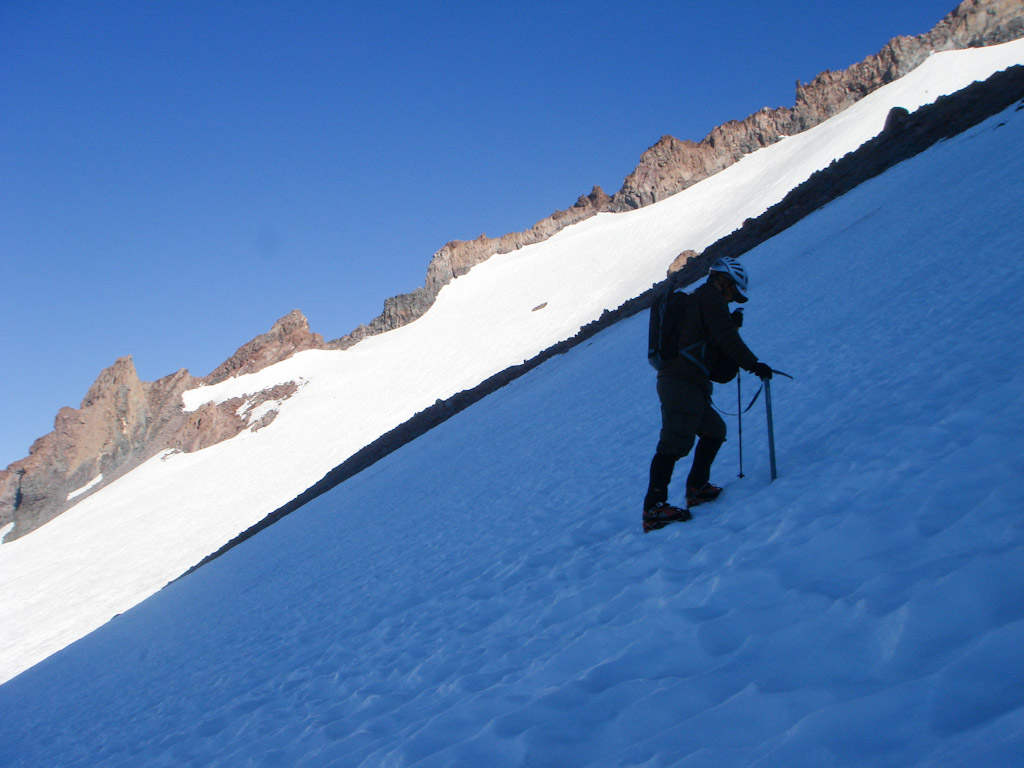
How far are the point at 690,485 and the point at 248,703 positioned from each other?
4526 mm

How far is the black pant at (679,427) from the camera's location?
5215 mm

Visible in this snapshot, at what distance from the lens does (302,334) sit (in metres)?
72.3

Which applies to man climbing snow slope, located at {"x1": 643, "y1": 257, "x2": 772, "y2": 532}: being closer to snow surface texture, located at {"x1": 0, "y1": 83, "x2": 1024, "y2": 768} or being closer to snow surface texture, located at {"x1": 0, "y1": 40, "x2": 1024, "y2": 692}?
snow surface texture, located at {"x1": 0, "y1": 83, "x2": 1024, "y2": 768}

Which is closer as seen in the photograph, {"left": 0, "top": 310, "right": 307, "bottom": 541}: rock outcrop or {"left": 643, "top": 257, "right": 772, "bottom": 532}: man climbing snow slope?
{"left": 643, "top": 257, "right": 772, "bottom": 532}: man climbing snow slope

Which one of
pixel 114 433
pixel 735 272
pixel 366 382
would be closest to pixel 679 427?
pixel 735 272

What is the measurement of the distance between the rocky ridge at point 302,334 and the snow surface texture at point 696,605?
40656 mm

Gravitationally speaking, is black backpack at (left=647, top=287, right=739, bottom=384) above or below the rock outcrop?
below

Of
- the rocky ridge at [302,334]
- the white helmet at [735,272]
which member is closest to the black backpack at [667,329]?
the white helmet at [735,272]

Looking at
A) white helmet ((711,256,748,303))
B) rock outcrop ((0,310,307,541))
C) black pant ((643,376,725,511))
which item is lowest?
black pant ((643,376,725,511))

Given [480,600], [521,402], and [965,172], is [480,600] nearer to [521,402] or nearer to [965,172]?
[521,402]

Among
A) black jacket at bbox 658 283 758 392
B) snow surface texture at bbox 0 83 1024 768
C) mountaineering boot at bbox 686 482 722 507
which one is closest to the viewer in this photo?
snow surface texture at bbox 0 83 1024 768

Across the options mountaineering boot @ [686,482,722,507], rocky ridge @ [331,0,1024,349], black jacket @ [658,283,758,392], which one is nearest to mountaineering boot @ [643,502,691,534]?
mountaineering boot @ [686,482,722,507]

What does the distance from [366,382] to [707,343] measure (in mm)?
54092

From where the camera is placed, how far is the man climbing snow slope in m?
5.17
